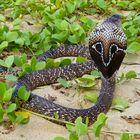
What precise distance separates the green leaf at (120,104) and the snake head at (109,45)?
0.30 meters

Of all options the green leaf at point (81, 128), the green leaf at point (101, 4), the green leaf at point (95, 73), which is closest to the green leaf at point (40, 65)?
the green leaf at point (95, 73)

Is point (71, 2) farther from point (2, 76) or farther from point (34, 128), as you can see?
point (34, 128)

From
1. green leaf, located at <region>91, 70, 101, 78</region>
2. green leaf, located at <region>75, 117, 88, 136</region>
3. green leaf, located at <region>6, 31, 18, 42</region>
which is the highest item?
green leaf, located at <region>75, 117, 88, 136</region>

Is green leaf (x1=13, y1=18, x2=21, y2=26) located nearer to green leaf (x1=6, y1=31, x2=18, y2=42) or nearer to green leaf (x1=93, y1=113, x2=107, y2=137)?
green leaf (x1=6, y1=31, x2=18, y2=42)

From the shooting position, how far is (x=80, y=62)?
494cm

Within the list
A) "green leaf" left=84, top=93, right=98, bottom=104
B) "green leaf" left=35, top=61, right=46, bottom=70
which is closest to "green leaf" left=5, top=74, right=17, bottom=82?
"green leaf" left=35, top=61, right=46, bottom=70

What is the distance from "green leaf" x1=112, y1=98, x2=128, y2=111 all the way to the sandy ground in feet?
0.12

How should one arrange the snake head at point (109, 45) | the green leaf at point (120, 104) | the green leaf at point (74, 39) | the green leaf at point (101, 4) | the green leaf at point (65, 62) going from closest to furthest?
the snake head at point (109, 45) → the green leaf at point (120, 104) → the green leaf at point (65, 62) → the green leaf at point (74, 39) → the green leaf at point (101, 4)

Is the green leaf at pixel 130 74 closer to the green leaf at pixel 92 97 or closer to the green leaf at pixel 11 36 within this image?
the green leaf at pixel 92 97

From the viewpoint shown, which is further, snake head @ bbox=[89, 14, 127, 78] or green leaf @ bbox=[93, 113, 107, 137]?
snake head @ bbox=[89, 14, 127, 78]

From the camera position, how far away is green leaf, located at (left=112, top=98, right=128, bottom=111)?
410 centimetres

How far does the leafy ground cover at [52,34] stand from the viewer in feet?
12.4

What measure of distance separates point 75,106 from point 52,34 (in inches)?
64.3

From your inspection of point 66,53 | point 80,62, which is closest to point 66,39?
point 66,53
